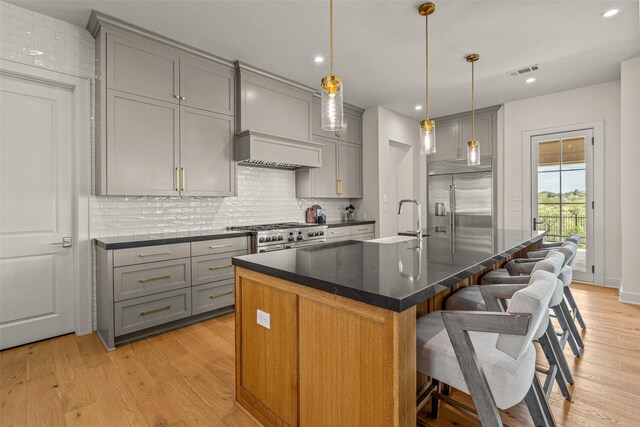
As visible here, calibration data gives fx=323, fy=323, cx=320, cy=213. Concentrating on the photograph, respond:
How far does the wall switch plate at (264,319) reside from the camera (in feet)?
5.19

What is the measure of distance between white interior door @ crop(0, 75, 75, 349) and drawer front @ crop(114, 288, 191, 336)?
0.67 m

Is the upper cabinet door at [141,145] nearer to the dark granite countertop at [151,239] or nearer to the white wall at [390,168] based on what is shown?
the dark granite countertop at [151,239]

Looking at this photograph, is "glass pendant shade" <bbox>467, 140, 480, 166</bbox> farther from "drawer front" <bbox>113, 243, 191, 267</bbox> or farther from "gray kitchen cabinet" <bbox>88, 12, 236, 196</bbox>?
"drawer front" <bbox>113, 243, 191, 267</bbox>

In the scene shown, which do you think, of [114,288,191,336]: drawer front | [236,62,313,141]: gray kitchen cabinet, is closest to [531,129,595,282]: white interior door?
[236,62,313,141]: gray kitchen cabinet

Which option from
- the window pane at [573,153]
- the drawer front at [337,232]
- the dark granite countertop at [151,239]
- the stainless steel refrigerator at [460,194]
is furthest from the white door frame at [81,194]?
the window pane at [573,153]

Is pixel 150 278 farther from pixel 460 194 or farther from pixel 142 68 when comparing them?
pixel 460 194

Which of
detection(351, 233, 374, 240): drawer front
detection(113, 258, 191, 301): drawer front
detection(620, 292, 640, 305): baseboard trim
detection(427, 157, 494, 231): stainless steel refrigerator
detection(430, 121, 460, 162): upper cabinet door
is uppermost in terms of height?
detection(430, 121, 460, 162): upper cabinet door

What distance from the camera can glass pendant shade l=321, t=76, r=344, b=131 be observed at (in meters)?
1.89

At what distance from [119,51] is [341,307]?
3.08 m

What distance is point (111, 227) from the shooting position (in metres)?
3.10

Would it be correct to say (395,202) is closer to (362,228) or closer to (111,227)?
(362,228)

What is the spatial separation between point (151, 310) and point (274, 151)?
2116 mm

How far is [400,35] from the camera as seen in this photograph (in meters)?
3.16

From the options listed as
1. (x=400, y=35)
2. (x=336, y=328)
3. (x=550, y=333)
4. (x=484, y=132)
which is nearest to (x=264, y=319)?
(x=336, y=328)
